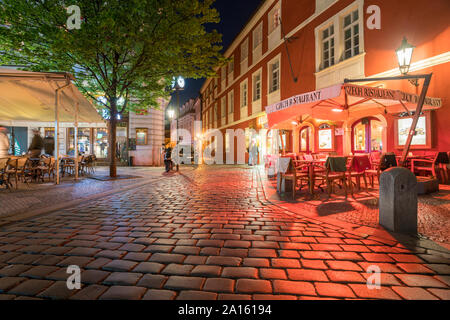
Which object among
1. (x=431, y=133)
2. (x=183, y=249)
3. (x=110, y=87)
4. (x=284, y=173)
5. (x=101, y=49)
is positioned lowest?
(x=183, y=249)

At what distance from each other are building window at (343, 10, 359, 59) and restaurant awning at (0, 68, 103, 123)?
1161 centimetres

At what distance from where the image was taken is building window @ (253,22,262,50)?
17.7 meters

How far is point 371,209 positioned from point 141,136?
17882 millimetres

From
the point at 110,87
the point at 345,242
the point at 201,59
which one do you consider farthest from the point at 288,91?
the point at 345,242

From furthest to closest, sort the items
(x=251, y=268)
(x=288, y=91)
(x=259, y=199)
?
(x=288, y=91), (x=259, y=199), (x=251, y=268)

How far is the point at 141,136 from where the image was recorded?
1883cm

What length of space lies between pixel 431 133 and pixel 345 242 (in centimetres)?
762

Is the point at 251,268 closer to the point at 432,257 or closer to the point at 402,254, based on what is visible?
the point at 402,254

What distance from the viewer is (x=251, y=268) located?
81.3 inches

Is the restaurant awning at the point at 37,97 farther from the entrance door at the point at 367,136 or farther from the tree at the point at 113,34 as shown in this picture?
the entrance door at the point at 367,136

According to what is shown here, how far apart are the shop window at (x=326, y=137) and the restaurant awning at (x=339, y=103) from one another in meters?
2.31

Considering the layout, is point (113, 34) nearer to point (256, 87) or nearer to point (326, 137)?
point (326, 137)

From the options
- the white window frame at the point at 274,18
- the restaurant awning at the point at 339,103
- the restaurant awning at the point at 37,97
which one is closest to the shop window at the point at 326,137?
the restaurant awning at the point at 339,103

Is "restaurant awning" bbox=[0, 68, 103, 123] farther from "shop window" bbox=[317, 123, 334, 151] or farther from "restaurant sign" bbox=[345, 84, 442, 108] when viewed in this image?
"shop window" bbox=[317, 123, 334, 151]
